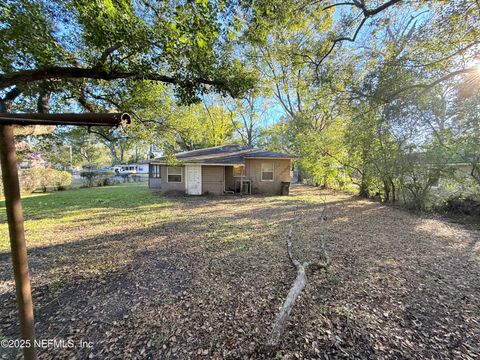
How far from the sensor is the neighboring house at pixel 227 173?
12.9 m

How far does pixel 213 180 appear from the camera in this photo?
13.2 meters

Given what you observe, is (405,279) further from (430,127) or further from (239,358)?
(430,127)

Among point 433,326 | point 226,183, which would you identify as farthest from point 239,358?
point 226,183

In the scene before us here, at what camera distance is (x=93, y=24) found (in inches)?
115

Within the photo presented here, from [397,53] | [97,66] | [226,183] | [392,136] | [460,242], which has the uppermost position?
[397,53]

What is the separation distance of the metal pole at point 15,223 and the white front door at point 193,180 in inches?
460

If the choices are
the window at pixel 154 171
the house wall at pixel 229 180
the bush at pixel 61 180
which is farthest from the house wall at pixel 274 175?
the bush at pixel 61 180

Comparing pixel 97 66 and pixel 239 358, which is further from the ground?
pixel 97 66

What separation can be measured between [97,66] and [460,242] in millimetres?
9938

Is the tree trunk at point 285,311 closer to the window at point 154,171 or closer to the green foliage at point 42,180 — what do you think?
→ the window at point 154,171

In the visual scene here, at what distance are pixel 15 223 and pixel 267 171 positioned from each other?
13.0m

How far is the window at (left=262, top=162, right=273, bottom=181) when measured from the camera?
45.3 ft

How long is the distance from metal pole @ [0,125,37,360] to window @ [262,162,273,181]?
42.3ft

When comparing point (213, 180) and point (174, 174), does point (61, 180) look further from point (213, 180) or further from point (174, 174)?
point (213, 180)
